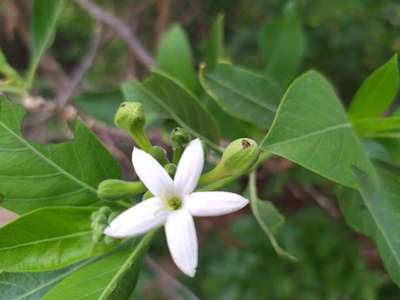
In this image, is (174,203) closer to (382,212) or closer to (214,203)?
(214,203)

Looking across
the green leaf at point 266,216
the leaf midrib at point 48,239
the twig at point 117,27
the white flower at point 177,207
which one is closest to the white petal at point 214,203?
the white flower at point 177,207

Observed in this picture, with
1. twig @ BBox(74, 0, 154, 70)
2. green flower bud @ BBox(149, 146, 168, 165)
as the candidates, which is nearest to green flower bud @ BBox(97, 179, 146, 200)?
green flower bud @ BBox(149, 146, 168, 165)

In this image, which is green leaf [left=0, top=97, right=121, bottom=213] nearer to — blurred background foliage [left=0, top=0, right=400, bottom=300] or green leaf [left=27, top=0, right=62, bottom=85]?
green leaf [left=27, top=0, right=62, bottom=85]

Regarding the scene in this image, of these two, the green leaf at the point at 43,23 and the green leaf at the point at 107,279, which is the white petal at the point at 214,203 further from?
the green leaf at the point at 43,23

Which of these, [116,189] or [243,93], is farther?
[243,93]

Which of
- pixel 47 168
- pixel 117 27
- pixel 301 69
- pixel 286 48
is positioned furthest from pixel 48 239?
pixel 301 69

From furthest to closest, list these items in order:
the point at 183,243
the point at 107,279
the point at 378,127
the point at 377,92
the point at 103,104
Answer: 1. the point at 103,104
2. the point at 377,92
3. the point at 378,127
4. the point at 107,279
5. the point at 183,243

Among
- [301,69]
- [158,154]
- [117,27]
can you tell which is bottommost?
[301,69]
